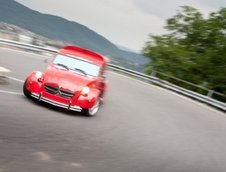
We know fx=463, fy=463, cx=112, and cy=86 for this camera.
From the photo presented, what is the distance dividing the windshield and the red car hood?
340mm

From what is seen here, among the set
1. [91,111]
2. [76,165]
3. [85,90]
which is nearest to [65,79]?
[85,90]

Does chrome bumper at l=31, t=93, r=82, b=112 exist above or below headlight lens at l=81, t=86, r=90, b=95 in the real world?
below

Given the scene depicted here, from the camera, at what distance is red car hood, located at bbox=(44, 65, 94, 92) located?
39.5ft

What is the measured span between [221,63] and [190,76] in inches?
119

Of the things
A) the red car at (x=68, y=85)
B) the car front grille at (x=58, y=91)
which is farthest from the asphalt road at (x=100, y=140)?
the car front grille at (x=58, y=91)

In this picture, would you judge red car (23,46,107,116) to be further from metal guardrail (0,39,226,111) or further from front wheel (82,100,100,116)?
metal guardrail (0,39,226,111)

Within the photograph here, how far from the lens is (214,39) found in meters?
39.8

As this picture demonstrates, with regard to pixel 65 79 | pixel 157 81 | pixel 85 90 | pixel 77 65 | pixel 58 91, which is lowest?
pixel 157 81

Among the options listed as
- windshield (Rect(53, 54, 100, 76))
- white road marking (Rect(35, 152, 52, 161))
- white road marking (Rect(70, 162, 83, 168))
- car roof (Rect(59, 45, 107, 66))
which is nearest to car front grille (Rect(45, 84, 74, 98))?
windshield (Rect(53, 54, 100, 76))

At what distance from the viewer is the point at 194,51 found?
137ft

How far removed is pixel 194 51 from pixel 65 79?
31.0m

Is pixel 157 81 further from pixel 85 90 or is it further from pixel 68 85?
pixel 68 85

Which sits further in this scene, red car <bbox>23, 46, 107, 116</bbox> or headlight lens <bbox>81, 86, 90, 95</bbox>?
headlight lens <bbox>81, 86, 90, 95</bbox>

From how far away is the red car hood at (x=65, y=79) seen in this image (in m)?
12.0
